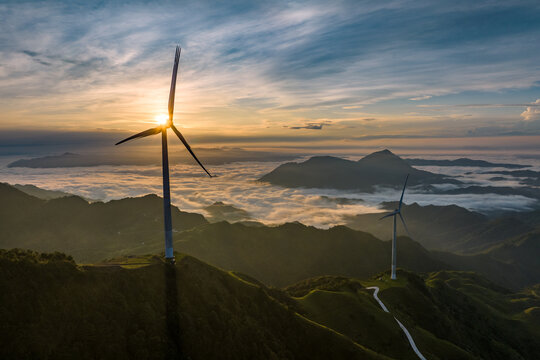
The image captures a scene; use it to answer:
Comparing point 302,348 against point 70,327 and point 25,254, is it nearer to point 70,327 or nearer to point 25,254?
point 70,327

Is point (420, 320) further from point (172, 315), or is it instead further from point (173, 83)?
point (173, 83)

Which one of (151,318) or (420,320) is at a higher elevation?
(151,318)

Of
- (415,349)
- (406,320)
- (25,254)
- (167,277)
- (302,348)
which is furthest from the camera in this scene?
(406,320)

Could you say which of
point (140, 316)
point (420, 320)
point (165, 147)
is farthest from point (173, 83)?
point (420, 320)

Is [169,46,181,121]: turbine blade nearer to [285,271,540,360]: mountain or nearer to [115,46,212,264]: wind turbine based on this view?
[115,46,212,264]: wind turbine

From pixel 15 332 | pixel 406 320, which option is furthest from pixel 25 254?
pixel 406 320

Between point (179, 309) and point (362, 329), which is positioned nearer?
point (179, 309)

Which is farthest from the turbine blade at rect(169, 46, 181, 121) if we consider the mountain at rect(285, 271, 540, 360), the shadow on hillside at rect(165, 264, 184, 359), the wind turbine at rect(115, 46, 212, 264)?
the mountain at rect(285, 271, 540, 360)
